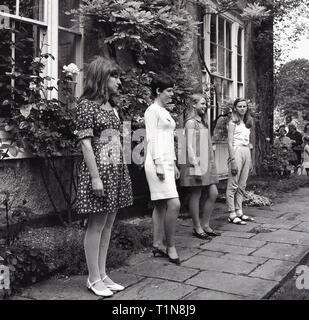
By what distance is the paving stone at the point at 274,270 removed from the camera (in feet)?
13.1

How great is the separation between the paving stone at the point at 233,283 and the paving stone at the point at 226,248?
836 millimetres

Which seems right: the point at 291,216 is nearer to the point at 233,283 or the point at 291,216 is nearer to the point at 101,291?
the point at 233,283

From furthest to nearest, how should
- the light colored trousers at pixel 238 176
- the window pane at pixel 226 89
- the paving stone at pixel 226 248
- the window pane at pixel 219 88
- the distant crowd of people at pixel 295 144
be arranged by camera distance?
1. the distant crowd of people at pixel 295 144
2. the window pane at pixel 226 89
3. the window pane at pixel 219 88
4. the light colored trousers at pixel 238 176
5. the paving stone at pixel 226 248

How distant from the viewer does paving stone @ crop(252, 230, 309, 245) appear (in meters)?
5.35

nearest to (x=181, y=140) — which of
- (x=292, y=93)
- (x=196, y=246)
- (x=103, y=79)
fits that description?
(x=196, y=246)

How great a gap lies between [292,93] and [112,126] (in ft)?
127

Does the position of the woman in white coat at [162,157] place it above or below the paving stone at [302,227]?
above

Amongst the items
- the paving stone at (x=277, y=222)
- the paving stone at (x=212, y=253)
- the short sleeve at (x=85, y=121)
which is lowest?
the paving stone at (x=212, y=253)

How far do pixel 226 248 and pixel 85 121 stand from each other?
2.46 m

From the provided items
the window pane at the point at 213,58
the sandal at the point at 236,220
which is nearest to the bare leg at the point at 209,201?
the sandal at the point at 236,220

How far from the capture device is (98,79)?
11.0 ft

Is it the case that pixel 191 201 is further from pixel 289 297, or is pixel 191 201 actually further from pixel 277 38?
pixel 277 38

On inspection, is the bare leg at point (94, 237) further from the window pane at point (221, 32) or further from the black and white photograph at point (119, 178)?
the window pane at point (221, 32)

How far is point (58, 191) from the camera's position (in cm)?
500
